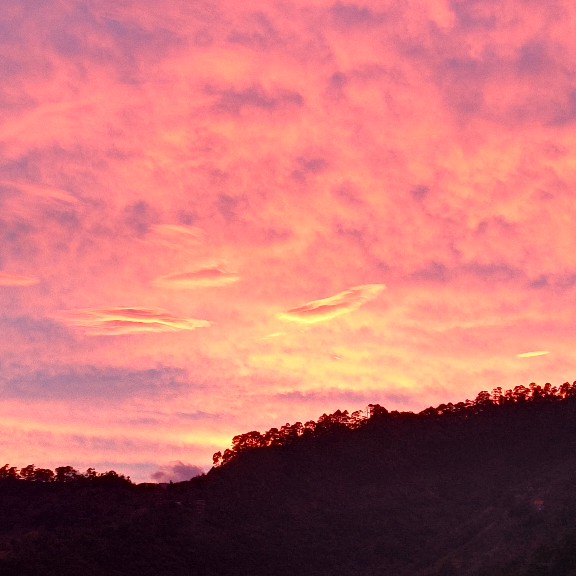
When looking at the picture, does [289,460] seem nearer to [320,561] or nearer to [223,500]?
[223,500]

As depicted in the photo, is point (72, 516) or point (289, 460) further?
point (289, 460)

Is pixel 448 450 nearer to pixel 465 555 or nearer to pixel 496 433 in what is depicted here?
pixel 496 433

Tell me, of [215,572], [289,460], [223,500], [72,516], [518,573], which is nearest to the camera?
[518,573]

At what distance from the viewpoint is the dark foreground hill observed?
72.4 metres

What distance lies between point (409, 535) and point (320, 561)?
10869 millimetres

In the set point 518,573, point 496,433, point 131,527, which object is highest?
point 496,433

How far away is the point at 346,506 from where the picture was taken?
291 ft

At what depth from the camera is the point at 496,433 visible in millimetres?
97875

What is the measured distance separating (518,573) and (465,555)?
8112 mm

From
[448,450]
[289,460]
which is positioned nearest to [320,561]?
[289,460]

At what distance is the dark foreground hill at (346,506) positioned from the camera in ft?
238

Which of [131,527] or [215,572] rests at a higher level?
[131,527]

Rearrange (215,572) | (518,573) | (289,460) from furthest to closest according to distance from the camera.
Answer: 1. (289,460)
2. (215,572)
3. (518,573)

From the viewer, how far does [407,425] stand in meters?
102
